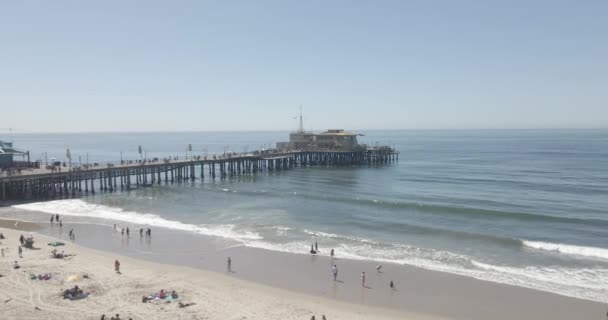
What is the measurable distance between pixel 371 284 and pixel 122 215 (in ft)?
80.7

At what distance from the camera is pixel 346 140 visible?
8281 centimetres

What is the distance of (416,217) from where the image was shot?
124ft

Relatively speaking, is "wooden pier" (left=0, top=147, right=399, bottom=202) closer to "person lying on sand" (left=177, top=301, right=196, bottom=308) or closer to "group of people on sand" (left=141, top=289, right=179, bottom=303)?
"group of people on sand" (left=141, top=289, right=179, bottom=303)

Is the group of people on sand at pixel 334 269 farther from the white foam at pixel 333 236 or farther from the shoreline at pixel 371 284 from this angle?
the white foam at pixel 333 236

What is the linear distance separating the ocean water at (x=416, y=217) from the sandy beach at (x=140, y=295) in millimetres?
6639

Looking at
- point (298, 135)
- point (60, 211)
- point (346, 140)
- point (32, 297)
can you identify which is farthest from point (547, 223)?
point (298, 135)

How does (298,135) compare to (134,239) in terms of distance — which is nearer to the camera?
(134,239)

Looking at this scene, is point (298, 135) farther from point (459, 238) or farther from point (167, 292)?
point (167, 292)

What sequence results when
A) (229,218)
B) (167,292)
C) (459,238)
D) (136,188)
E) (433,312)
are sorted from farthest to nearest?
(136,188) → (229,218) → (459,238) → (167,292) → (433,312)

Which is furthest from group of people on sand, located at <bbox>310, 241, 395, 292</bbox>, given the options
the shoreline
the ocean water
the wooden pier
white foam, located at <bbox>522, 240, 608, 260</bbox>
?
the wooden pier

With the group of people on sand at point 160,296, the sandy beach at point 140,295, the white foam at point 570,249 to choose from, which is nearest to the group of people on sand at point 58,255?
the sandy beach at point 140,295

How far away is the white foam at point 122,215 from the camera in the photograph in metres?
32.9

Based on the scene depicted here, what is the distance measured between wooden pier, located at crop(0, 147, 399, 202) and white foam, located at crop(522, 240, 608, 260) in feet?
136

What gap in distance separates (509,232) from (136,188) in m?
40.4
